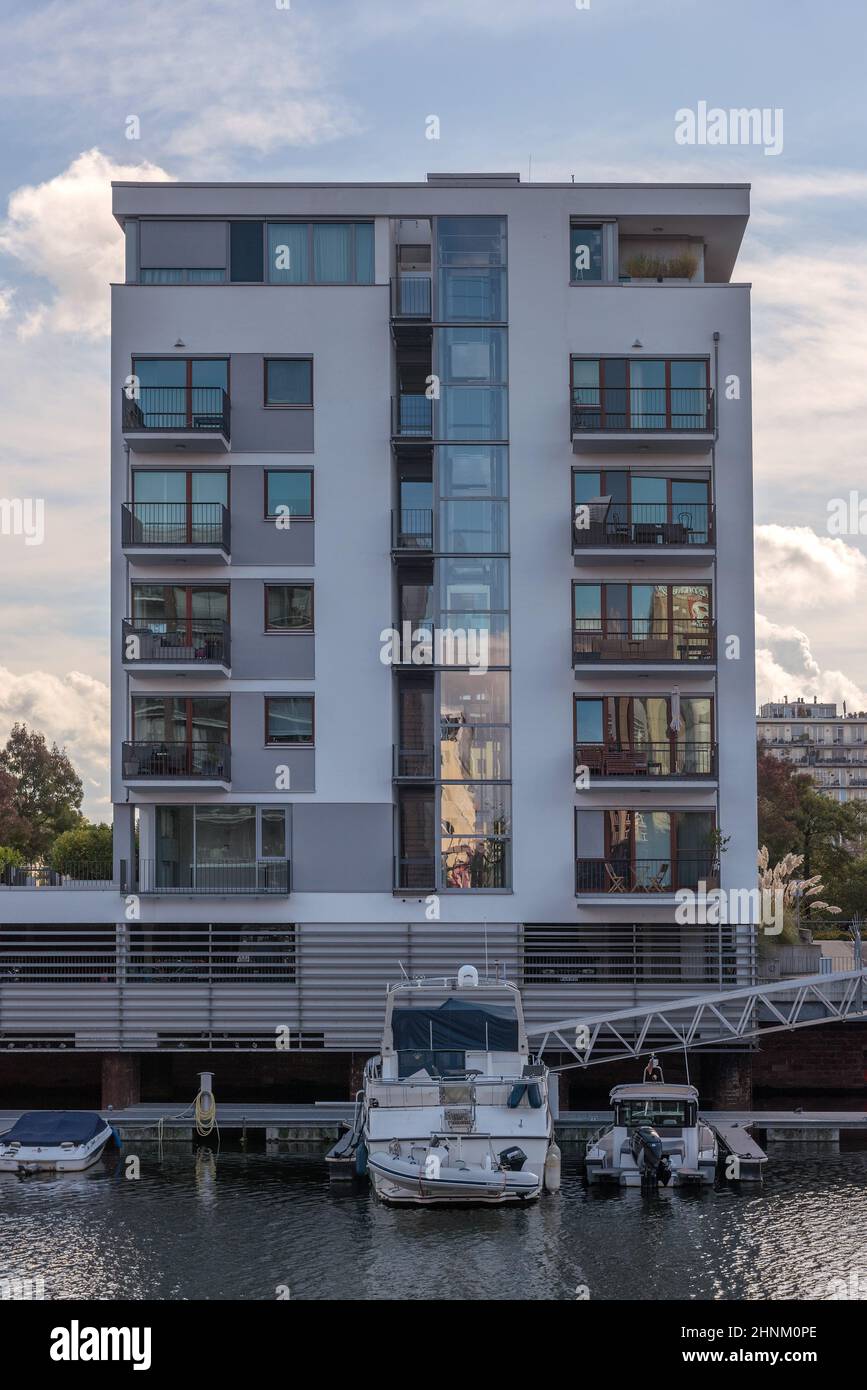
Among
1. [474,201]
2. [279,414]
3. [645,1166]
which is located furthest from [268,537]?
[645,1166]

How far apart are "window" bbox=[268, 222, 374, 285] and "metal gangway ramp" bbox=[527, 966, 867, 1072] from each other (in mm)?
20223

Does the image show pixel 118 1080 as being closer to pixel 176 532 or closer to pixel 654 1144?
pixel 176 532

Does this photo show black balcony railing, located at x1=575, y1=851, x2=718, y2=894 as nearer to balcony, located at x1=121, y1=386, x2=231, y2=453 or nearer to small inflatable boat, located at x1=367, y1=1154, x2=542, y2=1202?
small inflatable boat, located at x1=367, y1=1154, x2=542, y2=1202

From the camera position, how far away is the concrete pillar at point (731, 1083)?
39.0 meters

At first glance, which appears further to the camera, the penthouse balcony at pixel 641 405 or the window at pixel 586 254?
the window at pixel 586 254

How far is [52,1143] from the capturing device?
111 ft

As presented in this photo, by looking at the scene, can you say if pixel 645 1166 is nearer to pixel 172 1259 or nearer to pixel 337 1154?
pixel 337 1154

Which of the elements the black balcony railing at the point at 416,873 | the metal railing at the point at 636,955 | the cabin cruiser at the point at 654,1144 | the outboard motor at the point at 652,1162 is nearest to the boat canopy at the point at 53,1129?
the black balcony railing at the point at 416,873

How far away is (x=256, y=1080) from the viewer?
4103 centimetres

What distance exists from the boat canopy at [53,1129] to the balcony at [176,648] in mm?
11383

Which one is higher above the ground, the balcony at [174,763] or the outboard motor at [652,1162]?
the balcony at [174,763]

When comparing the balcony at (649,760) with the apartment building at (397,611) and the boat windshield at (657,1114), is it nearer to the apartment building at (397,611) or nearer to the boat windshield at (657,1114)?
the apartment building at (397,611)

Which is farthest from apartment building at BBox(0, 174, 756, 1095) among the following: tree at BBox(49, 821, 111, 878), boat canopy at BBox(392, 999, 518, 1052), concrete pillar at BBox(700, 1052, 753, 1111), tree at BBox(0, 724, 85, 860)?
tree at BBox(0, 724, 85, 860)

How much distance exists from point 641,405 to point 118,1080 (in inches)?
864
